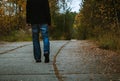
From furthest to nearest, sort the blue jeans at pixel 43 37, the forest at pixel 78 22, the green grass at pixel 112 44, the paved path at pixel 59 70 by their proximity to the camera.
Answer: the forest at pixel 78 22, the green grass at pixel 112 44, the blue jeans at pixel 43 37, the paved path at pixel 59 70

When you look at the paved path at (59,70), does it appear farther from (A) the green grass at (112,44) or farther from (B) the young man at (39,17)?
(A) the green grass at (112,44)

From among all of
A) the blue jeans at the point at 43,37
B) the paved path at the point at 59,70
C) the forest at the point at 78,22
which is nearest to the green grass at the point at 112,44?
the forest at the point at 78,22

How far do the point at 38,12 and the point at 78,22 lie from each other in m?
38.4

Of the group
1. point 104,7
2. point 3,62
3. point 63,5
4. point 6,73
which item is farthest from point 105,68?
point 63,5

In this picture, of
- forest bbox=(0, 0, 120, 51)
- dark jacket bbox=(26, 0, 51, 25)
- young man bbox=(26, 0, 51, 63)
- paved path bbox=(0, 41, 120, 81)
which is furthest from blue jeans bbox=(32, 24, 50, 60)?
forest bbox=(0, 0, 120, 51)

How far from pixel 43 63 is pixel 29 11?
135cm

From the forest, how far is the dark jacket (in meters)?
4.32

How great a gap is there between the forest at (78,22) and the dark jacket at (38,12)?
4319mm

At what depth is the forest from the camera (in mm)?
16312

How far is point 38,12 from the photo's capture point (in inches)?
428

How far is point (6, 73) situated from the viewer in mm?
8633

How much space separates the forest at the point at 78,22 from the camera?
1631 centimetres

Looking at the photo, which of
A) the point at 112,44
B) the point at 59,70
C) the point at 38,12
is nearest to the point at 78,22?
the point at 112,44

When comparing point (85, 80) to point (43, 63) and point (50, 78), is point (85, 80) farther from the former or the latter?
point (43, 63)
